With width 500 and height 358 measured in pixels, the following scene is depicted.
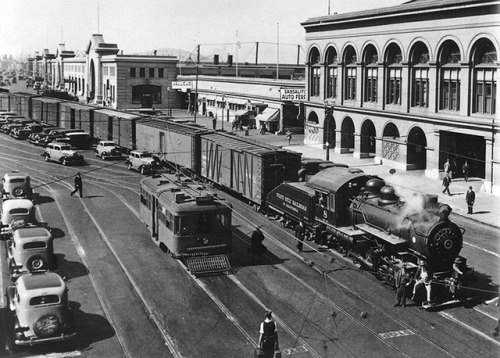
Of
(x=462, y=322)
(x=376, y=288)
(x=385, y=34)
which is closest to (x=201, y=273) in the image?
(x=376, y=288)

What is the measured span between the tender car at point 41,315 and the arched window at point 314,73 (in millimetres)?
51059

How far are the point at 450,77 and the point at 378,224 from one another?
2614cm

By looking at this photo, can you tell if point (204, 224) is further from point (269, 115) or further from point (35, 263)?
point (269, 115)

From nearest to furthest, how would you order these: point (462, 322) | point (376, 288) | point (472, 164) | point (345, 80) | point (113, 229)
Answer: point (462, 322) < point (376, 288) < point (113, 229) < point (472, 164) < point (345, 80)

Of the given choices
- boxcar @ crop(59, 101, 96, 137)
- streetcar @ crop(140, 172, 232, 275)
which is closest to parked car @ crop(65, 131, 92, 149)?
boxcar @ crop(59, 101, 96, 137)

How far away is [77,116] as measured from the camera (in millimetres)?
70438

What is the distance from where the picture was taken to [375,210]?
24750mm

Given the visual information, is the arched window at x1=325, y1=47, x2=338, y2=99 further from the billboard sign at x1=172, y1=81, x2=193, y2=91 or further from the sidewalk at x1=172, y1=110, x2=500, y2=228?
the billboard sign at x1=172, y1=81, x2=193, y2=91

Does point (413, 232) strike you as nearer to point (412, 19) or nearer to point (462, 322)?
point (462, 322)

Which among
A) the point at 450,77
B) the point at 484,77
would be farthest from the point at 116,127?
the point at 484,77

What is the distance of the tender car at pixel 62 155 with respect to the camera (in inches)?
2116

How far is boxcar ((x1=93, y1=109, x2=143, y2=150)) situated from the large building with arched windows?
1799 centimetres

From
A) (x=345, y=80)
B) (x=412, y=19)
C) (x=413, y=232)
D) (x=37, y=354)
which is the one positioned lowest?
(x=37, y=354)

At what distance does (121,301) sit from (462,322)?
454 inches
